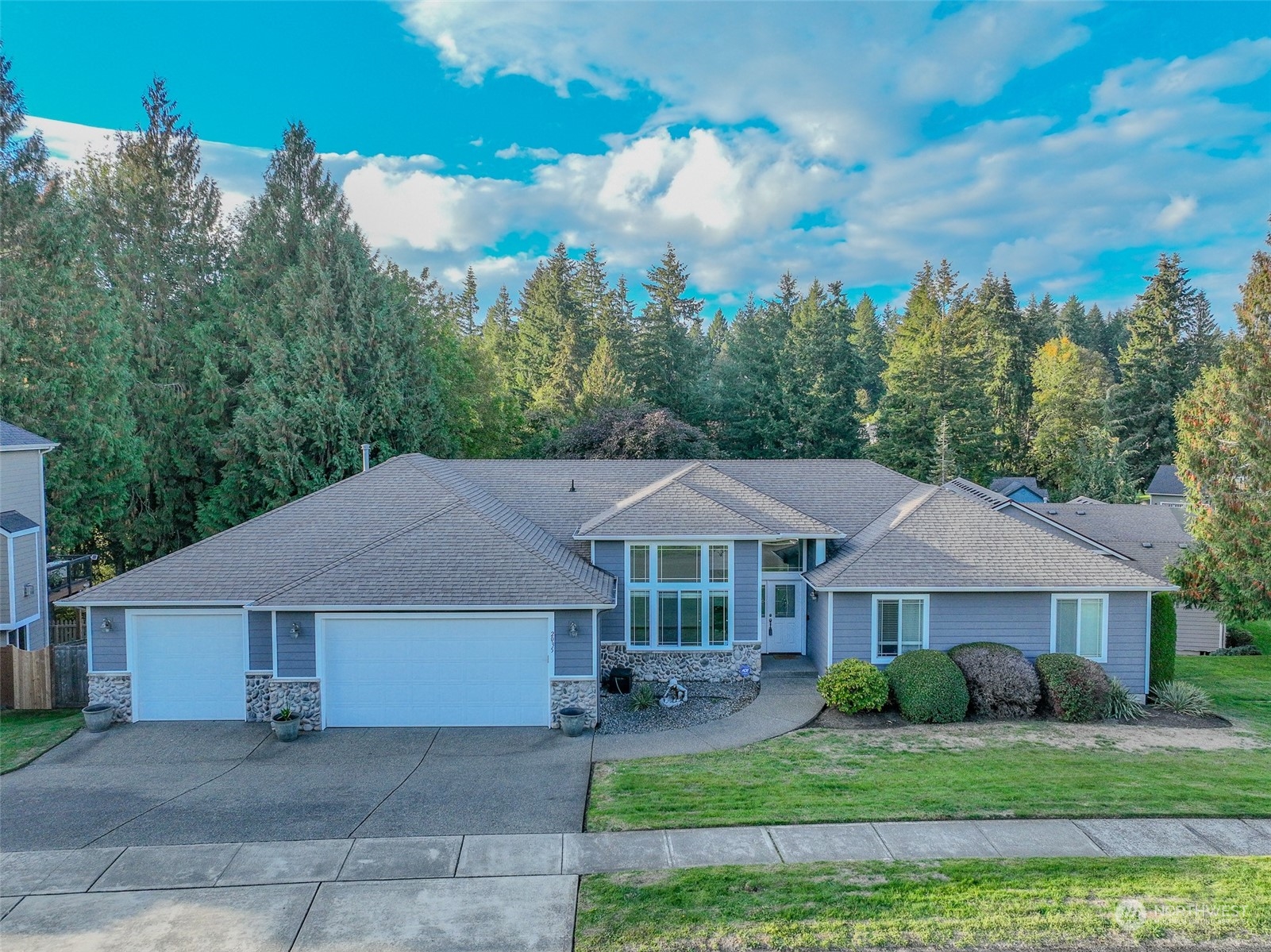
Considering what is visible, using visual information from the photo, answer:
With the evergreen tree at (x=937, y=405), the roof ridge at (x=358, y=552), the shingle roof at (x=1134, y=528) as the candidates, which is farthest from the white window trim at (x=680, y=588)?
the evergreen tree at (x=937, y=405)

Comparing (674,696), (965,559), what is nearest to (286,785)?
(674,696)

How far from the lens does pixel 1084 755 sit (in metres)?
11.2

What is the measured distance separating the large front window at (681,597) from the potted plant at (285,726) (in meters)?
6.59

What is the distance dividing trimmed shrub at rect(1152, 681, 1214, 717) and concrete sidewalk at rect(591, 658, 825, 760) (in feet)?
22.1

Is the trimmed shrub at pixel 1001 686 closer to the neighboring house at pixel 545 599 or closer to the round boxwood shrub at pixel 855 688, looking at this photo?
the neighboring house at pixel 545 599

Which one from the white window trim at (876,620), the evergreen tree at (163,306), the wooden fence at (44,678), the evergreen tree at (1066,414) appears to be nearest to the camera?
the wooden fence at (44,678)

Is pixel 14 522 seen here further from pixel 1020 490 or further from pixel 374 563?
pixel 1020 490

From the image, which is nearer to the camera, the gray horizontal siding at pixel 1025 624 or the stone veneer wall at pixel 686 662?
the gray horizontal siding at pixel 1025 624

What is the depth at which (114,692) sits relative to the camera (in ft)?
42.6

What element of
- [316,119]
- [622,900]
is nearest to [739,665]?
[622,900]

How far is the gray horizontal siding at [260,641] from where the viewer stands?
1292 cm

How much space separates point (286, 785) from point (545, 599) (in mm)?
4687

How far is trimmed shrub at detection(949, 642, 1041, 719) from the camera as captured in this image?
13.2m

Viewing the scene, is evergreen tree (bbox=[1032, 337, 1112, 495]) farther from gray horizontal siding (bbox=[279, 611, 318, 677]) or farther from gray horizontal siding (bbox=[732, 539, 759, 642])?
gray horizontal siding (bbox=[279, 611, 318, 677])
